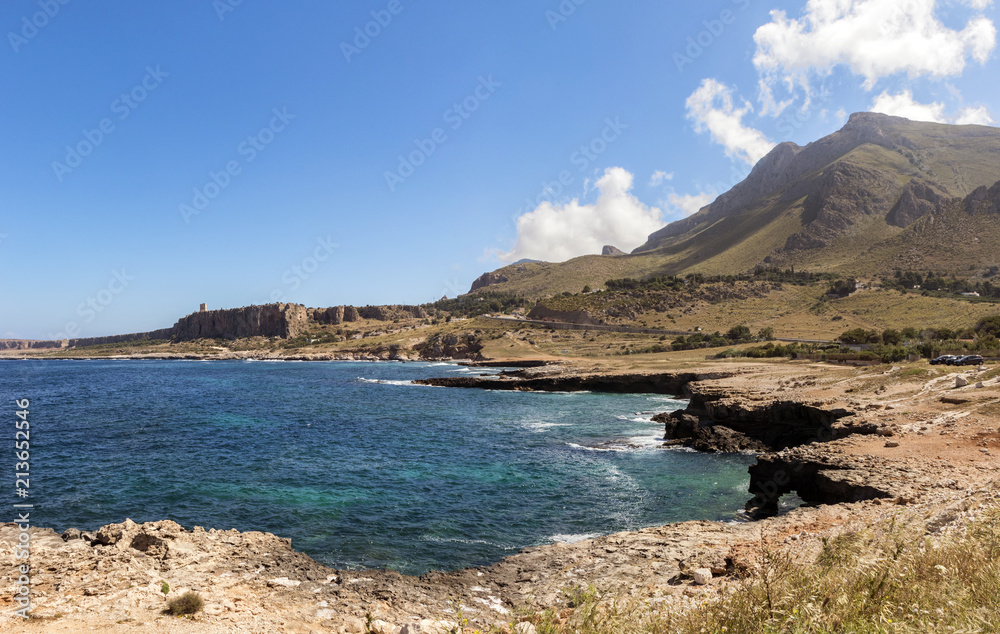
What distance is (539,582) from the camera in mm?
10055

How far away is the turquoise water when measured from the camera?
13992mm

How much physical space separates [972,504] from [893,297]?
8134cm

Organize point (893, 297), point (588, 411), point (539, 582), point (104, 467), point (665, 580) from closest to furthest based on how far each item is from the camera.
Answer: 1. point (665, 580)
2. point (539, 582)
3. point (104, 467)
4. point (588, 411)
5. point (893, 297)

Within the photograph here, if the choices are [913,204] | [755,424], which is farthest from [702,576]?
[913,204]

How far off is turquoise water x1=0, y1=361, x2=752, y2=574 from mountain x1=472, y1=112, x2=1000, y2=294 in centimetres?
9095

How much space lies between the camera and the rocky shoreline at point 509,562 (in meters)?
8.01

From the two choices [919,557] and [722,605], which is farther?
[919,557]

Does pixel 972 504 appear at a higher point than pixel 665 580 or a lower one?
higher

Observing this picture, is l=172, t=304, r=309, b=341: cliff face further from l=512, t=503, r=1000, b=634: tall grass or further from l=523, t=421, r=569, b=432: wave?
l=512, t=503, r=1000, b=634: tall grass

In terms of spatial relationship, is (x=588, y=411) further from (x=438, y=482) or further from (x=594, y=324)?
(x=594, y=324)

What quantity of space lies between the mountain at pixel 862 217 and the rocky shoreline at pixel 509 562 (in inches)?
3709

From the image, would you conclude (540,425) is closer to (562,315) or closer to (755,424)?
(755,424)

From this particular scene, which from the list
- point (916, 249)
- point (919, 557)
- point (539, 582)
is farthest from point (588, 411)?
point (916, 249)

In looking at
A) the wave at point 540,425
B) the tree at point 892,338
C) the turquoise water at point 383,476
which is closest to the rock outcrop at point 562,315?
the tree at point 892,338
